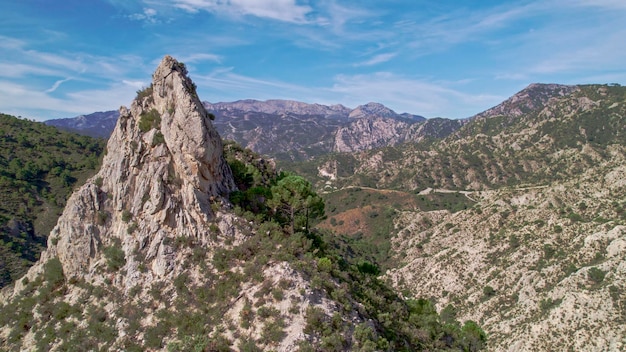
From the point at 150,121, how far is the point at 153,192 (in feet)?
26.0

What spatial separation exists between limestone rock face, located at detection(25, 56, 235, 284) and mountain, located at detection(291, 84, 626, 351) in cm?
4666

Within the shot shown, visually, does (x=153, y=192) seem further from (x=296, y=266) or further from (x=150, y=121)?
(x=296, y=266)

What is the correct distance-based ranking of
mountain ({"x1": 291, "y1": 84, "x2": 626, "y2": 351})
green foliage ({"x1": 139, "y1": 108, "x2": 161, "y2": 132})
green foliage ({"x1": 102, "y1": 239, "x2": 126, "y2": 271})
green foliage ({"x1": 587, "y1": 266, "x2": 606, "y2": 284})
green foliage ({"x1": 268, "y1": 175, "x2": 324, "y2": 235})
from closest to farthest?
green foliage ({"x1": 102, "y1": 239, "x2": 126, "y2": 271}), green foliage ({"x1": 139, "y1": 108, "x2": 161, "y2": 132}), green foliage ({"x1": 268, "y1": 175, "x2": 324, "y2": 235}), mountain ({"x1": 291, "y1": 84, "x2": 626, "y2": 351}), green foliage ({"x1": 587, "y1": 266, "x2": 606, "y2": 284})

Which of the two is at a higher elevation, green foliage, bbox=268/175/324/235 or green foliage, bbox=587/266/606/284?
green foliage, bbox=268/175/324/235

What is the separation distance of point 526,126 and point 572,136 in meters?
33.0

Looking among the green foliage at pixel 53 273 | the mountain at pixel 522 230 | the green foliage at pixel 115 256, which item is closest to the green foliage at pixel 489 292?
the mountain at pixel 522 230

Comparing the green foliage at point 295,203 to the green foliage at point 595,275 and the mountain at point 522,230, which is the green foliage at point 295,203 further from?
the green foliage at point 595,275

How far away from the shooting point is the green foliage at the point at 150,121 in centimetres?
3831

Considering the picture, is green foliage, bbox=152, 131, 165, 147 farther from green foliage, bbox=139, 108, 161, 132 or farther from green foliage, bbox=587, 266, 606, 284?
green foliage, bbox=587, 266, 606, 284

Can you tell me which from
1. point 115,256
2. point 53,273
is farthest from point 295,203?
point 53,273

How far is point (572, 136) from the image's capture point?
158 metres

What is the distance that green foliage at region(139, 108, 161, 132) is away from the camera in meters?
38.3

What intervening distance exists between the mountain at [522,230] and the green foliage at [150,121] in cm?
5218

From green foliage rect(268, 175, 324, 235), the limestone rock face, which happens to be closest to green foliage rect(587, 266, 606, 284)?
green foliage rect(268, 175, 324, 235)
